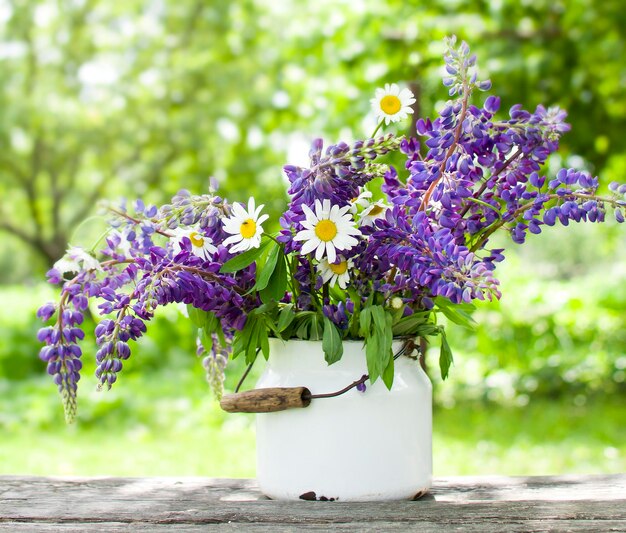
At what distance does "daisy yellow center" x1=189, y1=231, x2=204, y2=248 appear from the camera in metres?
1.09

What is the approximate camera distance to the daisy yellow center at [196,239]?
1095 millimetres

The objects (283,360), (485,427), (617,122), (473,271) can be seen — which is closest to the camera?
(473,271)

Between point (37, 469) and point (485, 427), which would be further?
point (485, 427)

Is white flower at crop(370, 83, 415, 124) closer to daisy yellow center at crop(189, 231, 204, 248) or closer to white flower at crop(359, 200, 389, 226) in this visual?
white flower at crop(359, 200, 389, 226)

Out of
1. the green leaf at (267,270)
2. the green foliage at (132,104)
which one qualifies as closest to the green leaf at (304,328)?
the green leaf at (267,270)

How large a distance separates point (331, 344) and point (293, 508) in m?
0.25

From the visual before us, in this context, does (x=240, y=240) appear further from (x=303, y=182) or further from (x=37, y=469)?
(x=37, y=469)

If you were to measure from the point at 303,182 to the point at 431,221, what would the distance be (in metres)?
0.20

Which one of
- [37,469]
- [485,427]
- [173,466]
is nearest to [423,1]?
[485,427]

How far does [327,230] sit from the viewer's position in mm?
1052

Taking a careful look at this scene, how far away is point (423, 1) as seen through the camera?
15.9 feet

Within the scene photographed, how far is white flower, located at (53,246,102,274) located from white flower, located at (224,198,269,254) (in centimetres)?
19

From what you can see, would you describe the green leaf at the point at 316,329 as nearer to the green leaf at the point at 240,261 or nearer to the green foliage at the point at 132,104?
the green leaf at the point at 240,261

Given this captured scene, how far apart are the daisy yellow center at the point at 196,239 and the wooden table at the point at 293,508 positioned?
1.26 ft
